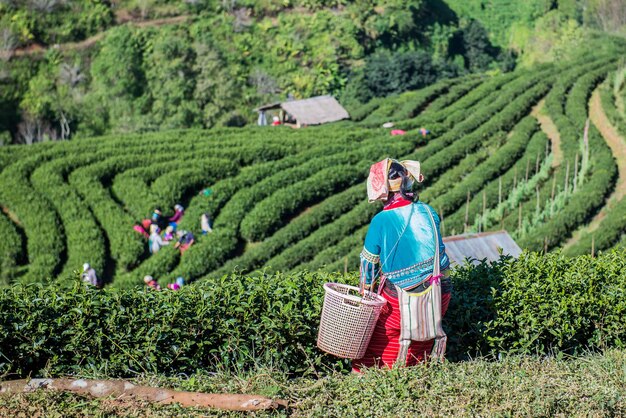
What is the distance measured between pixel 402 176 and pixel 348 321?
1.13 metres

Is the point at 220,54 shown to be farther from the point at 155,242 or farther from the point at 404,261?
the point at 404,261

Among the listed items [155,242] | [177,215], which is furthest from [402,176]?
[177,215]

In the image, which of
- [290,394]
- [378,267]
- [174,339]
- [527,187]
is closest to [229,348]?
[174,339]

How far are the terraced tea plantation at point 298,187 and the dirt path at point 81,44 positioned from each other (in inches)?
443

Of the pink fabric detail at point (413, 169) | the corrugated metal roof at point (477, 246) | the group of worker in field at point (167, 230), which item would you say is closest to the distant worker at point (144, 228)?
the group of worker in field at point (167, 230)

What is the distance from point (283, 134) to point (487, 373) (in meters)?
23.2

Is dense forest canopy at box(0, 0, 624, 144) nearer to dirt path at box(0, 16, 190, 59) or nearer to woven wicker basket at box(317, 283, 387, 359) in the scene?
dirt path at box(0, 16, 190, 59)

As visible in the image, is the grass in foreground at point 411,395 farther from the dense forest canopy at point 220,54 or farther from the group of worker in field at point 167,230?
the dense forest canopy at point 220,54

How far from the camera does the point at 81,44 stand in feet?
128

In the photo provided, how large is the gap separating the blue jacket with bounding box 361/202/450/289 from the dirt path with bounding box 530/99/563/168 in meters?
21.4

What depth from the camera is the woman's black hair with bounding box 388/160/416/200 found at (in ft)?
22.1

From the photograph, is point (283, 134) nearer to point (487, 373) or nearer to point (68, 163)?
point (68, 163)

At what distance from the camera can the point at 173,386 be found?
6.98m

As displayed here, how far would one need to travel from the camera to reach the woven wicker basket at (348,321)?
6398 millimetres
